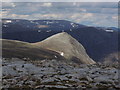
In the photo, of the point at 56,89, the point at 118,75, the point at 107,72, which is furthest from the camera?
the point at 107,72

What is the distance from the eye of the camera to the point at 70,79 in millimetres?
31500

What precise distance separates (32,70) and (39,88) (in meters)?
9.68

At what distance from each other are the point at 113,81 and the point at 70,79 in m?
5.21

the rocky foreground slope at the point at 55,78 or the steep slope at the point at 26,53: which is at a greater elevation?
the rocky foreground slope at the point at 55,78

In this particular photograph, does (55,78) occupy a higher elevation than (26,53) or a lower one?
higher

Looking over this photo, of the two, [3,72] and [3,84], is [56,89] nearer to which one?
[3,84]

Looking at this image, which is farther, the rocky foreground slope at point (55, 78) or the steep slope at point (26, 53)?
the steep slope at point (26, 53)

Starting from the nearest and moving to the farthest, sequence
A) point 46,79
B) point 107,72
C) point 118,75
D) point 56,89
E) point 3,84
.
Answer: point 56,89, point 3,84, point 46,79, point 118,75, point 107,72

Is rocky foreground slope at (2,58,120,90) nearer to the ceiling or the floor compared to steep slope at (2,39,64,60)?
nearer to the ceiling

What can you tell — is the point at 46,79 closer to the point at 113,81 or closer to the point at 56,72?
the point at 56,72

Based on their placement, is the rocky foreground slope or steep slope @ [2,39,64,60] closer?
the rocky foreground slope

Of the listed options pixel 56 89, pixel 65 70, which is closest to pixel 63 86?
pixel 56 89

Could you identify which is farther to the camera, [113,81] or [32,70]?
[32,70]

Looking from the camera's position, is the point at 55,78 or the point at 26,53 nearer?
the point at 55,78
